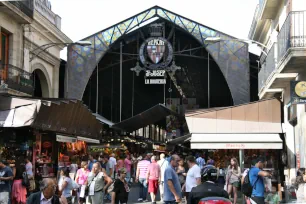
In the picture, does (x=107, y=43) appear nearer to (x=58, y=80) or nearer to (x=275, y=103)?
(x=58, y=80)

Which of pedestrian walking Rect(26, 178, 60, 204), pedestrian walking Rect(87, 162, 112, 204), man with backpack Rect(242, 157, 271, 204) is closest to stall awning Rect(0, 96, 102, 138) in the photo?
pedestrian walking Rect(87, 162, 112, 204)

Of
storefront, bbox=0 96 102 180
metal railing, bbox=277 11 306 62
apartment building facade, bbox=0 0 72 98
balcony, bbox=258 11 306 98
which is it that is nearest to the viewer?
balcony, bbox=258 11 306 98

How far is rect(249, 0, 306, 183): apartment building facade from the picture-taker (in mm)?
15776

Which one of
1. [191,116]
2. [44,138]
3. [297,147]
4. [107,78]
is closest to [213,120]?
[191,116]

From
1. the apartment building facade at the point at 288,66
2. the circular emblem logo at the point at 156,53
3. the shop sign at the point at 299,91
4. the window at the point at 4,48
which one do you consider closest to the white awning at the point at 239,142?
the apartment building facade at the point at 288,66

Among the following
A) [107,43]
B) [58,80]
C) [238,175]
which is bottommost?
[238,175]

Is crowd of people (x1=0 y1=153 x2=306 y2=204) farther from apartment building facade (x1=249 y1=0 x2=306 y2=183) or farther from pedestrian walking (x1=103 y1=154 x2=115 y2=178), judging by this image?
apartment building facade (x1=249 y1=0 x2=306 y2=183)

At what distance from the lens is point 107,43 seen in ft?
107

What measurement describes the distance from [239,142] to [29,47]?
10.7 metres

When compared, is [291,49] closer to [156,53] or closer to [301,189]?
[301,189]

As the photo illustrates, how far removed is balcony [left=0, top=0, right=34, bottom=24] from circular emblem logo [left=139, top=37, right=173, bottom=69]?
10.1 m

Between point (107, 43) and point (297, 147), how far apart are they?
1645cm

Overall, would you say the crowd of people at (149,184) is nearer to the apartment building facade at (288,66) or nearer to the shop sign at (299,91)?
the shop sign at (299,91)

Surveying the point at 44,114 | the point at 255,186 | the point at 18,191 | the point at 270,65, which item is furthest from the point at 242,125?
the point at 255,186
